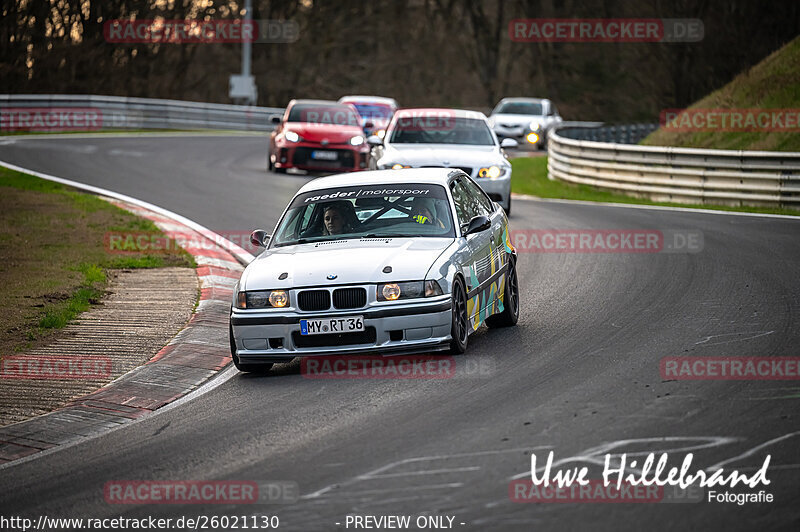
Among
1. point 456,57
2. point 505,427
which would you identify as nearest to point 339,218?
point 505,427

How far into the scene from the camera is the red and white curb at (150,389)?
26.5ft

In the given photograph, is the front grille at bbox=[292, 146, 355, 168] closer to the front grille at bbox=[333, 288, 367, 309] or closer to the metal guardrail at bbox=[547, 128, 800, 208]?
the metal guardrail at bbox=[547, 128, 800, 208]

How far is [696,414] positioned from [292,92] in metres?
53.1

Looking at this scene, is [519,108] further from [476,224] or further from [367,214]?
[476,224]

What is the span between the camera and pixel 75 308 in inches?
481

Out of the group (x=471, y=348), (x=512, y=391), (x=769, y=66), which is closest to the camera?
(x=512, y=391)

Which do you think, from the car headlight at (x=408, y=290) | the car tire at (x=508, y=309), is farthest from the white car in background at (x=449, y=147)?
the car headlight at (x=408, y=290)

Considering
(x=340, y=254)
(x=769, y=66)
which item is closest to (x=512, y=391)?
(x=340, y=254)

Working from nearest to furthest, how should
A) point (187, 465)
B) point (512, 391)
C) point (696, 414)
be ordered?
point (187, 465), point (696, 414), point (512, 391)

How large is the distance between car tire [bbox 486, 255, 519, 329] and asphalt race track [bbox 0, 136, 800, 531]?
17cm

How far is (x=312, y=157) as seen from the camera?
27609mm

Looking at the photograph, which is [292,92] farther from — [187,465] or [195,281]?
[187,465]

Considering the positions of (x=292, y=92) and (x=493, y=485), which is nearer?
(x=493, y=485)

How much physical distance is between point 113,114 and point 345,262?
36.1 metres
